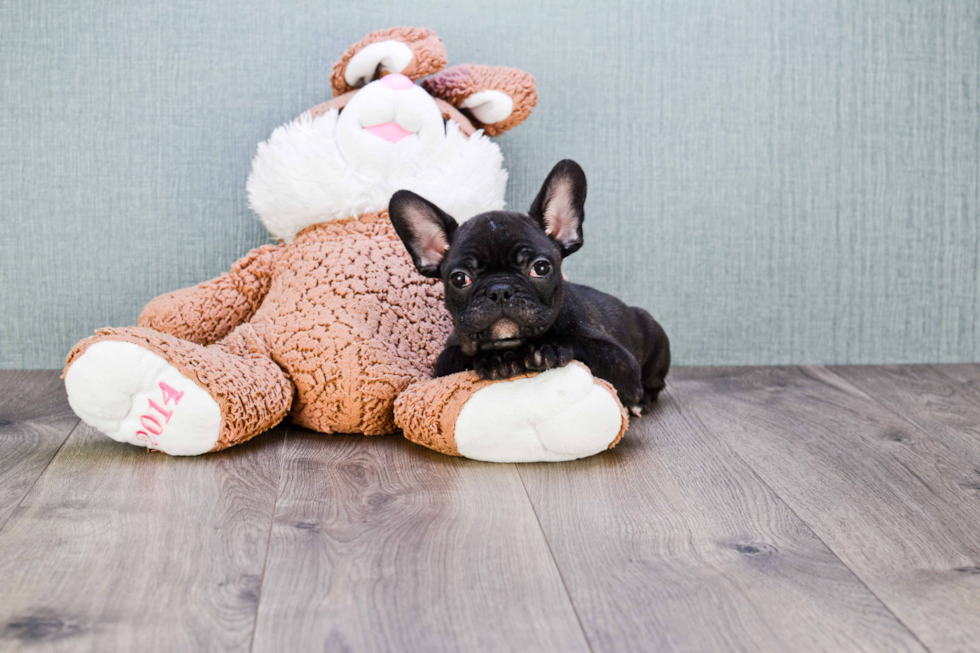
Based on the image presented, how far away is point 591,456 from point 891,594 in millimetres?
607

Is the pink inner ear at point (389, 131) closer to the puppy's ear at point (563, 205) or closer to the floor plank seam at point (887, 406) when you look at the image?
the puppy's ear at point (563, 205)

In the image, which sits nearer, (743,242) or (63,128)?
(63,128)

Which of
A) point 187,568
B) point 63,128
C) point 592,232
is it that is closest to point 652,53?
point 592,232

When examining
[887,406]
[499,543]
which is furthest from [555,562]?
[887,406]

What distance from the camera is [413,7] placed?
219 cm

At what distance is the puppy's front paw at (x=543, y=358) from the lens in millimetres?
1440

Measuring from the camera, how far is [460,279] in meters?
1.47

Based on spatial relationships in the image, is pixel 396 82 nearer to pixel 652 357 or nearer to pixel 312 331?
pixel 312 331

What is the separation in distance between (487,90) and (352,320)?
2.12ft

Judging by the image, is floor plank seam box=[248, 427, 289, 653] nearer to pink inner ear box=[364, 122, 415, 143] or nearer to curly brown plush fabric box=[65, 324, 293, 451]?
curly brown plush fabric box=[65, 324, 293, 451]

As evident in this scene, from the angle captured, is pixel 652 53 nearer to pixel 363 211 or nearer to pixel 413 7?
pixel 413 7

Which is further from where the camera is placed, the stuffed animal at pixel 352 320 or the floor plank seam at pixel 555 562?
the stuffed animal at pixel 352 320

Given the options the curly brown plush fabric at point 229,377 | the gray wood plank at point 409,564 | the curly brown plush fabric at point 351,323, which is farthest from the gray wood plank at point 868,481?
the curly brown plush fabric at point 229,377

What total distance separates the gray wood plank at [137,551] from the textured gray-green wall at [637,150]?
83 cm
